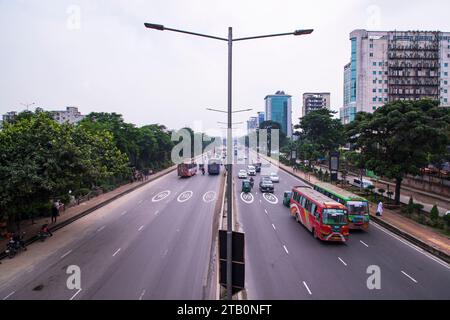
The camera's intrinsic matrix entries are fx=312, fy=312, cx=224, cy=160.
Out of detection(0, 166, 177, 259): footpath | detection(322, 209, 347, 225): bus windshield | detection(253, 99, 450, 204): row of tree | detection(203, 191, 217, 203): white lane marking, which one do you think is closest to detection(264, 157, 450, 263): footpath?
detection(253, 99, 450, 204): row of tree

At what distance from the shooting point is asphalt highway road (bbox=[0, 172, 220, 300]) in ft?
42.0

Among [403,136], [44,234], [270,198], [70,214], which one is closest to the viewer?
[44,234]

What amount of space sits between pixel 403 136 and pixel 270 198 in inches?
561

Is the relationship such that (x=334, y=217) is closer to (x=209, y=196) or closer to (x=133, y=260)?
(x=133, y=260)

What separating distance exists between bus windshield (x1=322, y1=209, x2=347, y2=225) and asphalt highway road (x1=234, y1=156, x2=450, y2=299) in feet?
4.84

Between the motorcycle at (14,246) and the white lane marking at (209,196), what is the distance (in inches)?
678

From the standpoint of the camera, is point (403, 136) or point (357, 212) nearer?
point (357, 212)

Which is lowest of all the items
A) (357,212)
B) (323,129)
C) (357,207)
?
(357,212)

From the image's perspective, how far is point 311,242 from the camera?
Answer: 19.3 m

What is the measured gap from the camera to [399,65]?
86.1m

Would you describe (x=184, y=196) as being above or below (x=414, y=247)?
above

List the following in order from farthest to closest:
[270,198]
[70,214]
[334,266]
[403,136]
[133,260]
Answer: [270,198], [70,214], [403,136], [133,260], [334,266]

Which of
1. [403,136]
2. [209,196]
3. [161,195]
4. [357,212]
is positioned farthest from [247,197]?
[403,136]
